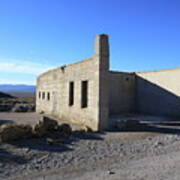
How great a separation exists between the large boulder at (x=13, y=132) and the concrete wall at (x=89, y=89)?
3.76 meters

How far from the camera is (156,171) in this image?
19.7 feet

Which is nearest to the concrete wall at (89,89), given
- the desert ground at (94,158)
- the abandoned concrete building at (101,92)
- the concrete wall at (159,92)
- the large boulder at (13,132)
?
the abandoned concrete building at (101,92)

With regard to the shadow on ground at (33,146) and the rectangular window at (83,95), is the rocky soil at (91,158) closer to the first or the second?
the shadow on ground at (33,146)

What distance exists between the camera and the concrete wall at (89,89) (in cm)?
1220

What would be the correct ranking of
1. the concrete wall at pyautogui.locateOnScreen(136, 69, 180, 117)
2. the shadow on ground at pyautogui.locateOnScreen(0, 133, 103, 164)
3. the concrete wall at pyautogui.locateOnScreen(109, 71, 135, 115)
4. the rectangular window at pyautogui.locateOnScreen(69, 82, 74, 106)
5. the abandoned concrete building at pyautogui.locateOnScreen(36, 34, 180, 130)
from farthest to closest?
the concrete wall at pyautogui.locateOnScreen(109, 71, 135, 115), the concrete wall at pyautogui.locateOnScreen(136, 69, 180, 117), the rectangular window at pyautogui.locateOnScreen(69, 82, 74, 106), the abandoned concrete building at pyautogui.locateOnScreen(36, 34, 180, 130), the shadow on ground at pyautogui.locateOnScreen(0, 133, 103, 164)

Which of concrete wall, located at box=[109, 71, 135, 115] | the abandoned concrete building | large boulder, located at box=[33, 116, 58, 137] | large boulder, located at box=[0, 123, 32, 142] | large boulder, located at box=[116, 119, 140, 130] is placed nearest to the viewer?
large boulder, located at box=[0, 123, 32, 142]

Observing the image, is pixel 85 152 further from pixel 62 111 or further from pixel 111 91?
pixel 111 91

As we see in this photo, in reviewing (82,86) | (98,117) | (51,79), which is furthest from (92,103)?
(51,79)

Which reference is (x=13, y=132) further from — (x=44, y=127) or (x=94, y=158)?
(x=94, y=158)

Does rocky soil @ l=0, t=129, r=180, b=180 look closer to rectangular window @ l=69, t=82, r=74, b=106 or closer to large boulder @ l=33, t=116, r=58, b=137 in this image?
large boulder @ l=33, t=116, r=58, b=137

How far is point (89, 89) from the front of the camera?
13133 mm

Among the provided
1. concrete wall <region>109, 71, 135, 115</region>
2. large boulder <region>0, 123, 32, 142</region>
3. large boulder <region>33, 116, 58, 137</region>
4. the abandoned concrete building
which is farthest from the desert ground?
concrete wall <region>109, 71, 135, 115</region>

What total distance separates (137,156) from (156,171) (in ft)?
5.05

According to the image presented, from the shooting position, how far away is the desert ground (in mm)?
5781
